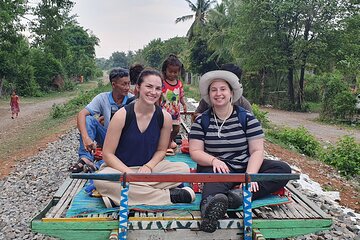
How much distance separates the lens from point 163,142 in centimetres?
371

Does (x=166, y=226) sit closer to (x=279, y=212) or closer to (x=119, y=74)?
(x=279, y=212)

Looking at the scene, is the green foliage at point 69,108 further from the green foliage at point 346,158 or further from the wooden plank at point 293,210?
the wooden plank at point 293,210

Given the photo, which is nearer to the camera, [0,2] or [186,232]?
[186,232]

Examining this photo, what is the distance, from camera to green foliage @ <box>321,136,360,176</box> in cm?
906

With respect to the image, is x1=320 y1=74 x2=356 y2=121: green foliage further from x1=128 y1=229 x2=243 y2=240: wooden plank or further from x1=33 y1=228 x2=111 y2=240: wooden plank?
x1=33 y1=228 x2=111 y2=240: wooden plank

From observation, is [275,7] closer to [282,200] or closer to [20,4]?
[20,4]

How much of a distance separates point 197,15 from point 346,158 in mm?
37357

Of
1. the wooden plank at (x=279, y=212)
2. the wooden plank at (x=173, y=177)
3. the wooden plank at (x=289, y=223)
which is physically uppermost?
the wooden plank at (x=173, y=177)

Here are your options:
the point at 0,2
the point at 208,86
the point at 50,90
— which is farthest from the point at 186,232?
the point at 50,90

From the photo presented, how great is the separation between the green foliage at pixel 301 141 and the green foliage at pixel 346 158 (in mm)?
1215

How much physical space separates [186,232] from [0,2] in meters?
17.2

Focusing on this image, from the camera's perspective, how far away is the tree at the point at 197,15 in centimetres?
4325

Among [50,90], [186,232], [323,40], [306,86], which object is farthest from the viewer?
[50,90]

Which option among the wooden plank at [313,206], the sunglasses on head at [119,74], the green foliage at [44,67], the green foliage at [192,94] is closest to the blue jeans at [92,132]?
the sunglasses on head at [119,74]
